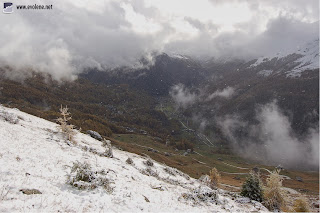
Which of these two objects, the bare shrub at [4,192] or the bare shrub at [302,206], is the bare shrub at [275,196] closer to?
the bare shrub at [302,206]

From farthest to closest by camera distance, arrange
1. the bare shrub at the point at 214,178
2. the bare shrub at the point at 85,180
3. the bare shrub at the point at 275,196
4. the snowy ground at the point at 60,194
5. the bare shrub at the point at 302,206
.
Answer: the bare shrub at the point at 214,178, the bare shrub at the point at 302,206, the bare shrub at the point at 275,196, the bare shrub at the point at 85,180, the snowy ground at the point at 60,194

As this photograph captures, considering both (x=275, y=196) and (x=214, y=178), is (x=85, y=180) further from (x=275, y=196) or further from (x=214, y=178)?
(x=275, y=196)

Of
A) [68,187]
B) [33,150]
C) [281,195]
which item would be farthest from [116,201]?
[281,195]

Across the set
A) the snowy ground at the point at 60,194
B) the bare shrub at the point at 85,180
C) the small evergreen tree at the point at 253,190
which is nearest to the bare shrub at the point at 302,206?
the small evergreen tree at the point at 253,190

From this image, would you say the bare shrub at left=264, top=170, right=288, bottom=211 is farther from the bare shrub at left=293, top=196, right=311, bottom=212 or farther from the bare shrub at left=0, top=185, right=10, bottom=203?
the bare shrub at left=0, top=185, right=10, bottom=203

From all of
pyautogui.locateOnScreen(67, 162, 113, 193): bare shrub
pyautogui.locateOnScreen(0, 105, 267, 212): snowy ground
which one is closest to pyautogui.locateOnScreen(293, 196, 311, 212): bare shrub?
pyautogui.locateOnScreen(0, 105, 267, 212): snowy ground

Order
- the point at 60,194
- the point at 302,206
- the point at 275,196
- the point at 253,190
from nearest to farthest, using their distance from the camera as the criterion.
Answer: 1. the point at 60,194
2. the point at 275,196
3. the point at 253,190
4. the point at 302,206

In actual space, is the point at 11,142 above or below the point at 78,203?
above

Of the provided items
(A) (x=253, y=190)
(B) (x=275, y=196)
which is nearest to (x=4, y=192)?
(A) (x=253, y=190)

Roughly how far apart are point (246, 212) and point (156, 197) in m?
12.0

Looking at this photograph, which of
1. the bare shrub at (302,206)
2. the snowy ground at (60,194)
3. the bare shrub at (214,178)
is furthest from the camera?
the bare shrub at (214,178)

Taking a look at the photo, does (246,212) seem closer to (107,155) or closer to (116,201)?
(116,201)

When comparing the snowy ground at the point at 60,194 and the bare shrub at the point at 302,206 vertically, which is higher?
the snowy ground at the point at 60,194

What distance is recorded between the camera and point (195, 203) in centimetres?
2039
